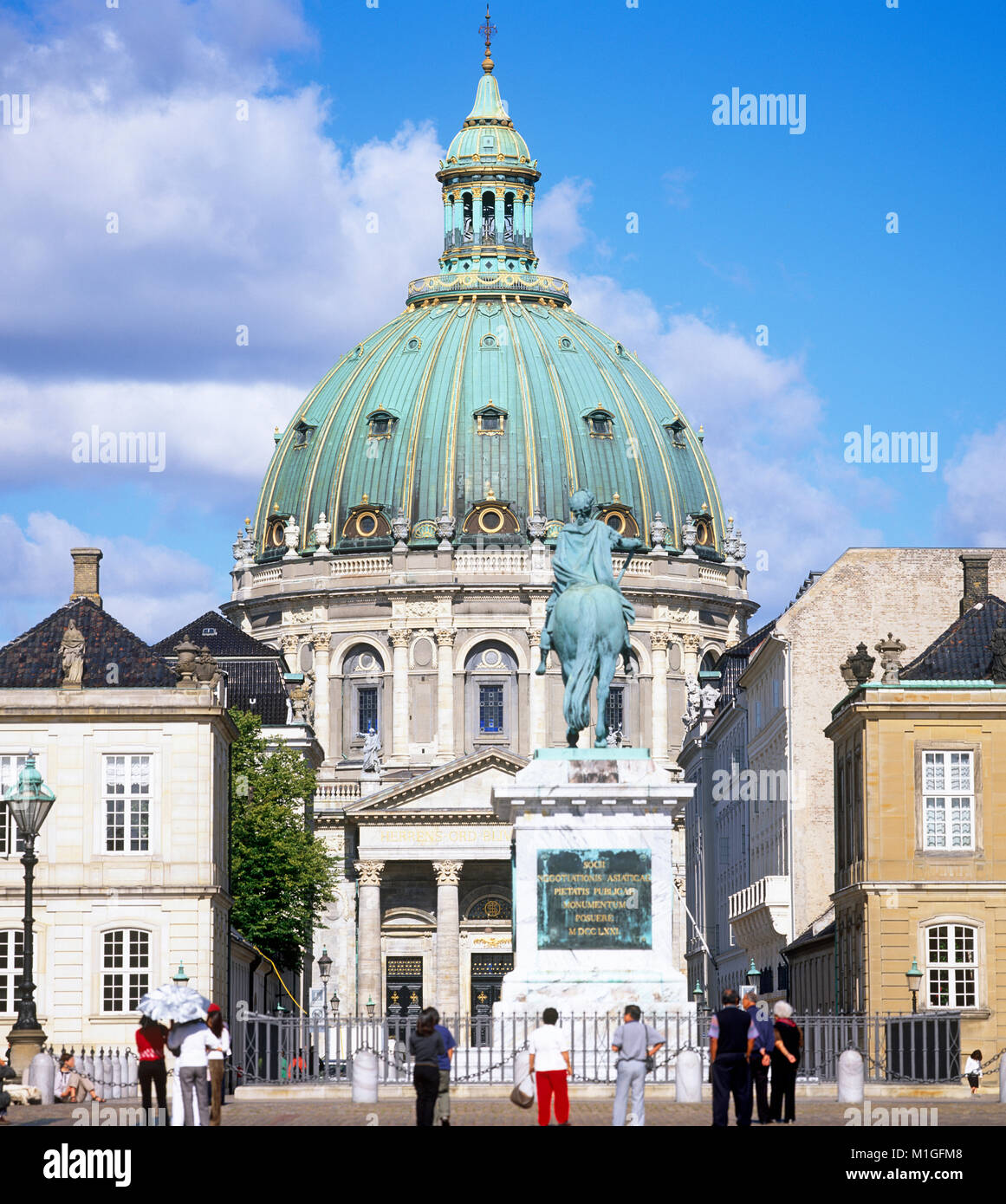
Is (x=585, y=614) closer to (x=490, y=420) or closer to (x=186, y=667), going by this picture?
(x=186, y=667)

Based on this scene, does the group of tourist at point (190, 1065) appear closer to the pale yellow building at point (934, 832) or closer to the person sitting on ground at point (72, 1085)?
the person sitting on ground at point (72, 1085)

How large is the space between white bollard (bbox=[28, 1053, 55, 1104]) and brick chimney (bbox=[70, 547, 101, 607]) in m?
37.6

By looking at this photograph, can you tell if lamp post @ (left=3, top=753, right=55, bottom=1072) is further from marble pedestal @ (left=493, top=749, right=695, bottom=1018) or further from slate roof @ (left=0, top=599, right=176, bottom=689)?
slate roof @ (left=0, top=599, right=176, bottom=689)

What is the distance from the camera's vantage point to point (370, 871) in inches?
5236

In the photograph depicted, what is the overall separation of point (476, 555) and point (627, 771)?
110 metres

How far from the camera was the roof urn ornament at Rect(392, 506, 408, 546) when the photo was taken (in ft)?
484

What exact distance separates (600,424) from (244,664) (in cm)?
3420

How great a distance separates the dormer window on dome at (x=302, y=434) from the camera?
152875mm

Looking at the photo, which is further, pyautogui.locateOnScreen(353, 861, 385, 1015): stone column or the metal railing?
pyautogui.locateOnScreen(353, 861, 385, 1015): stone column

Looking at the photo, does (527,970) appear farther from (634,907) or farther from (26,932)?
(26,932)

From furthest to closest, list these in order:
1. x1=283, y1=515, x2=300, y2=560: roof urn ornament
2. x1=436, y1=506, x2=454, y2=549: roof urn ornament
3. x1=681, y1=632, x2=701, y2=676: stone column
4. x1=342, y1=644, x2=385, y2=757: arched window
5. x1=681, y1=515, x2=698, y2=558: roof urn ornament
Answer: x1=283, y1=515, x2=300, y2=560: roof urn ornament, x1=681, y1=515, x2=698, y2=558: roof urn ornament, x1=681, y1=632, x2=701, y2=676: stone column, x1=342, y1=644, x2=385, y2=757: arched window, x1=436, y1=506, x2=454, y2=549: roof urn ornament

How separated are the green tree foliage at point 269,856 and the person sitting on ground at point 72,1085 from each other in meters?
33.2

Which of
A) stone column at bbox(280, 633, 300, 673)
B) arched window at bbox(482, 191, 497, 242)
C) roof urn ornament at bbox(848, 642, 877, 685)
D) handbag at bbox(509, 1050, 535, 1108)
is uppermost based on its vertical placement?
arched window at bbox(482, 191, 497, 242)

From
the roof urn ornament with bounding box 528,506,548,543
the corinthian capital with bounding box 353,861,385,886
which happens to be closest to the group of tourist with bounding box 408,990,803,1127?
the corinthian capital with bounding box 353,861,385,886
